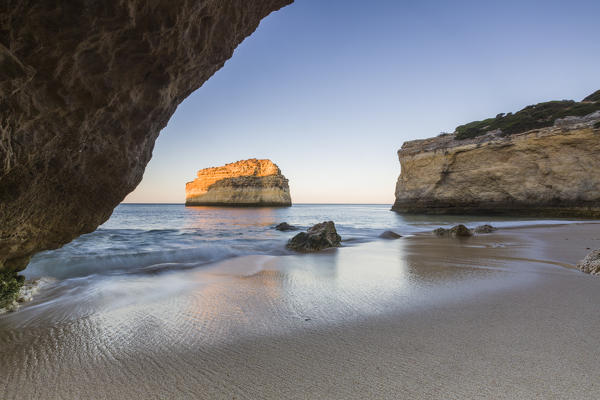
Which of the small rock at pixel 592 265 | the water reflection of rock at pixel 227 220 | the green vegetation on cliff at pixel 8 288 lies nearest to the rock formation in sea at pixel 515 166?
the water reflection of rock at pixel 227 220

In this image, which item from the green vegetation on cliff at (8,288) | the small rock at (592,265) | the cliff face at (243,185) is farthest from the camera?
the cliff face at (243,185)

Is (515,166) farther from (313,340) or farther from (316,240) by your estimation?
(313,340)

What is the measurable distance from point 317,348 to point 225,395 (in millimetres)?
657

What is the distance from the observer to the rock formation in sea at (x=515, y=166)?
1909 cm

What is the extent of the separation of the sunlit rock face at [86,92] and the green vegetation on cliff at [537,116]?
27580mm

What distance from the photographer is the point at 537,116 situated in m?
23.8

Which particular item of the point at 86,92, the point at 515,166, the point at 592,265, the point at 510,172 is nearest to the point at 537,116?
the point at 515,166

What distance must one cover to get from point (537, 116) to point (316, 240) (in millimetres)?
27411

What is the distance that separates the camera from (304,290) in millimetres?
3254

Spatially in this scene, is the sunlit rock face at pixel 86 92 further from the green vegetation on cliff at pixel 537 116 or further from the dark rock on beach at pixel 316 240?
the green vegetation on cliff at pixel 537 116

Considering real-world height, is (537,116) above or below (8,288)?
above

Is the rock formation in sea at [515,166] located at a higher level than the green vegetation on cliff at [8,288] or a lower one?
higher

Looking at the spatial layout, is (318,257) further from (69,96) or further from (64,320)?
(69,96)

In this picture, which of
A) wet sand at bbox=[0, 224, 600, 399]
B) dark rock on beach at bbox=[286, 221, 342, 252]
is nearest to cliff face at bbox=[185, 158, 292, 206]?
dark rock on beach at bbox=[286, 221, 342, 252]
